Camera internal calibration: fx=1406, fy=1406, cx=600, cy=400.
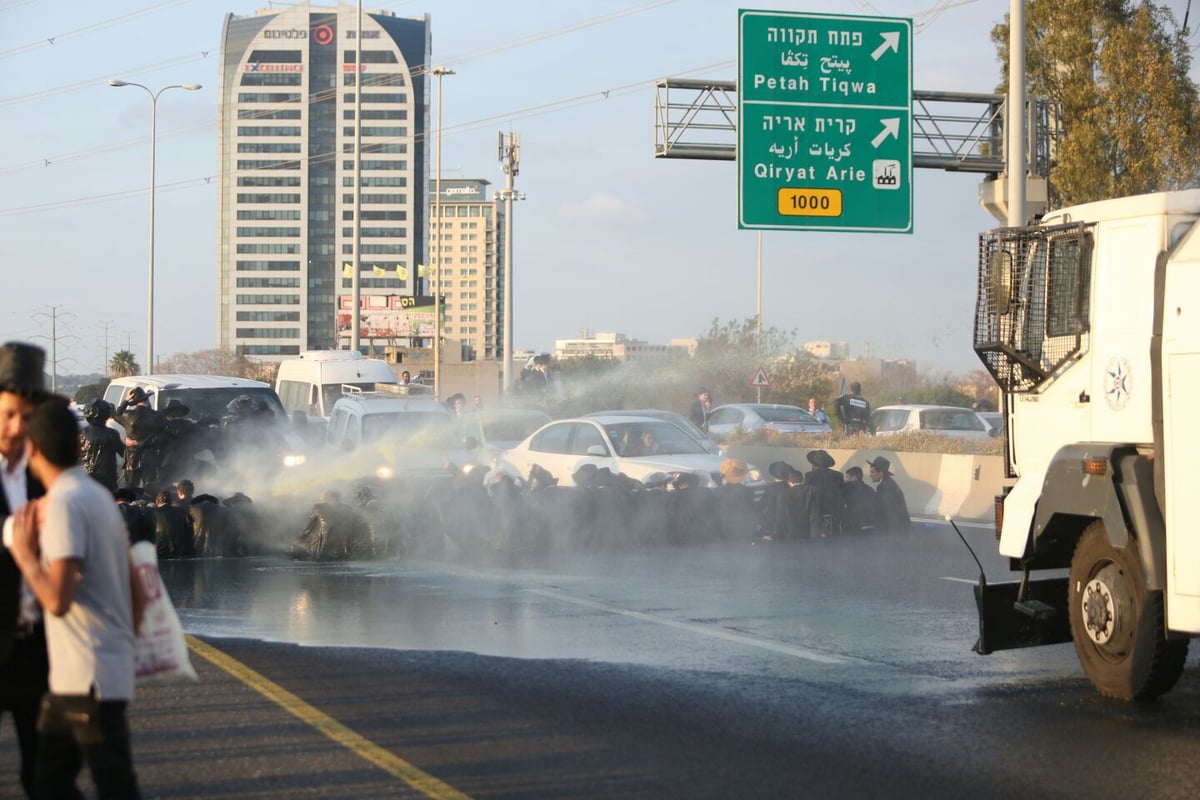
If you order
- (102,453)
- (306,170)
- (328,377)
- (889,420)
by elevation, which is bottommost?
(102,453)

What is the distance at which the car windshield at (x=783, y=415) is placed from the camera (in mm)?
28234

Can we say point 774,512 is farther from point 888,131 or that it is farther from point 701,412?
point 701,412

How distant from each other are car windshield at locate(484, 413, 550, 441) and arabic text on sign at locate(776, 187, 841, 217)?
18.3 feet

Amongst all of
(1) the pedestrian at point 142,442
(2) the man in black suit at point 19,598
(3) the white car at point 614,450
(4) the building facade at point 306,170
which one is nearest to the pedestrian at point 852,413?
(3) the white car at point 614,450

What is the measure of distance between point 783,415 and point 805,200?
10.0m

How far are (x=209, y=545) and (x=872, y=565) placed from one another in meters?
6.81

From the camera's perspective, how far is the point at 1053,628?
825cm

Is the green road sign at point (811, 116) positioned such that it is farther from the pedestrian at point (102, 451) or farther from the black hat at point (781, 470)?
the pedestrian at point (102, 451)

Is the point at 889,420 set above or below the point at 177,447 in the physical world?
above

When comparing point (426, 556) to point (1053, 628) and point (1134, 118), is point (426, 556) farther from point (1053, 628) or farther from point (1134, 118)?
point (1134, 118)

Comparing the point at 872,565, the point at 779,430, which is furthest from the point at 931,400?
the point at 872,565

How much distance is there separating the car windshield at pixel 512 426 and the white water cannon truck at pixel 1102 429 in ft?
46.0

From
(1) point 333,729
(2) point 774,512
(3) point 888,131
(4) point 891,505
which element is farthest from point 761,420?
(1) point 333,729

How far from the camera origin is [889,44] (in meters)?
19.3
